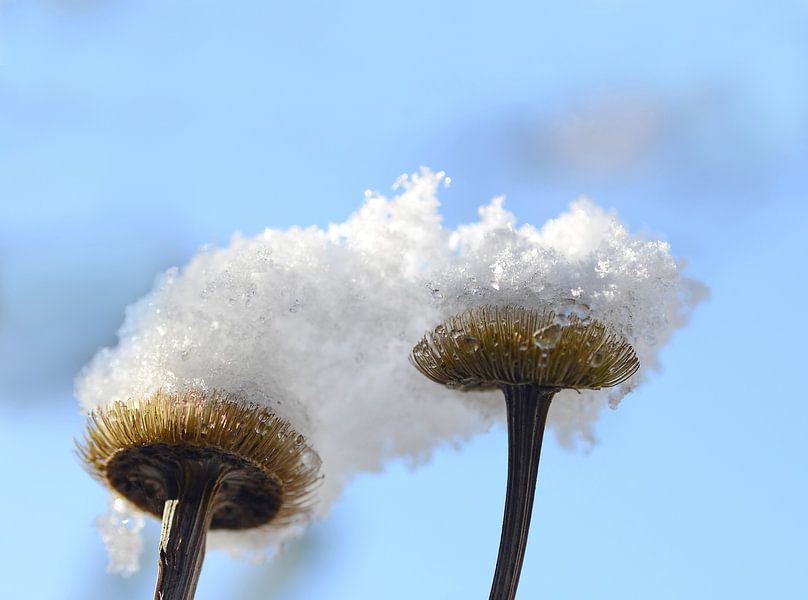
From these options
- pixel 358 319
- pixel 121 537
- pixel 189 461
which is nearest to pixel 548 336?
pixel 358 319

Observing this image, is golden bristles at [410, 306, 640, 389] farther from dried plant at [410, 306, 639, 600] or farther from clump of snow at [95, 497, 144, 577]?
clump of snow at [95, 497, 144, 577]

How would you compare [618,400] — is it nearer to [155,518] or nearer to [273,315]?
[273,315]

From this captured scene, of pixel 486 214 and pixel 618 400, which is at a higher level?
pixel 486 214

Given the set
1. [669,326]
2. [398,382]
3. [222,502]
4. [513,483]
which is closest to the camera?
[513,483]

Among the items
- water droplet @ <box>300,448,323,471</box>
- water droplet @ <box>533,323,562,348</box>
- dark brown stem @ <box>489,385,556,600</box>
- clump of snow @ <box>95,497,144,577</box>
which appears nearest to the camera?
water droplet @ <box>533,323,562,348</box>

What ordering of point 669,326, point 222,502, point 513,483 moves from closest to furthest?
point 513,483, point 669,326, point 222,502

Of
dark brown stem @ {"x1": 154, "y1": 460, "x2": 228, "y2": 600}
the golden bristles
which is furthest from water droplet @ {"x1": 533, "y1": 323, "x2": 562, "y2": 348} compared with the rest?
dark brown stem @ {"x1": 154, "y1": 460, "x2": 228, "y2": 600}

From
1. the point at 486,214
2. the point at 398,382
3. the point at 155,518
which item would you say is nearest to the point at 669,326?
the point at 486,214

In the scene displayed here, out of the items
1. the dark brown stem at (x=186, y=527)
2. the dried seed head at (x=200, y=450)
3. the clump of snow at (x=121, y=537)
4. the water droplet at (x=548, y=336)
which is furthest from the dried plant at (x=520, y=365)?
the clump of snow at (x=121, y=537)
